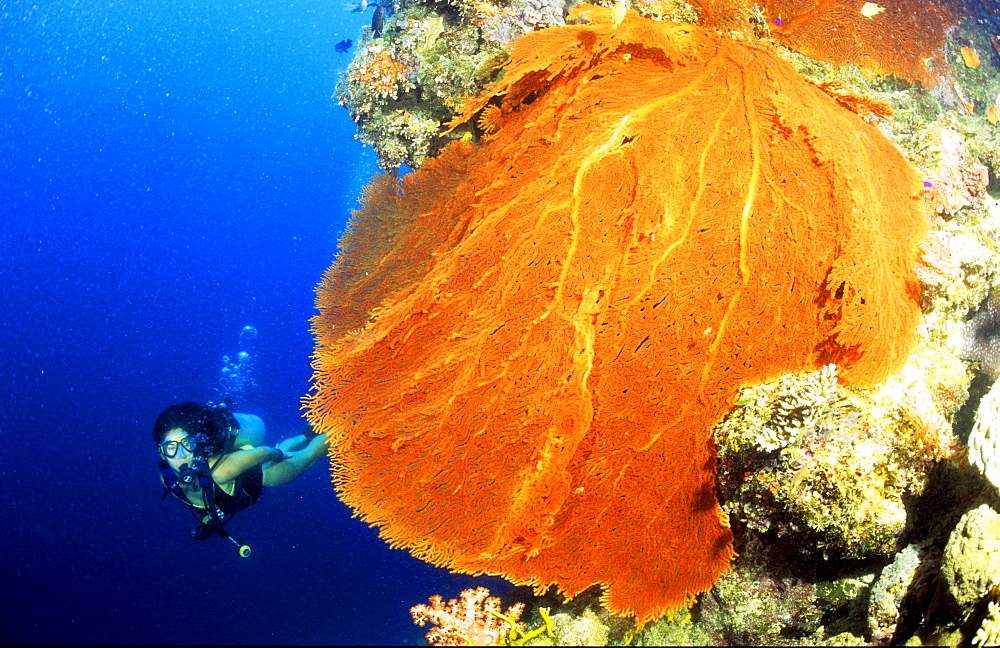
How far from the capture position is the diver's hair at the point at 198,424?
23.7ft

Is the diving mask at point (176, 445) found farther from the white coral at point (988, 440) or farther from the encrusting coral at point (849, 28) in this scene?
the white coral at point (988, 440)

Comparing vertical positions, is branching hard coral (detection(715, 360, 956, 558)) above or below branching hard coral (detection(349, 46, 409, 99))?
below

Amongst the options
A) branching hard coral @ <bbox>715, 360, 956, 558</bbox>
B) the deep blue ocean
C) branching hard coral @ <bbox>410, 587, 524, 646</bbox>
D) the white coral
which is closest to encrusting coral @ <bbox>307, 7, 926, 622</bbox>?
branching hard coral @ <bbox>715, 360, 956, 558</bbox>

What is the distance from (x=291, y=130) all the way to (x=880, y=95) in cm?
12931

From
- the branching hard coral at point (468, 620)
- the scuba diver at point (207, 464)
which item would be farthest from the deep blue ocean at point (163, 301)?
the branching hard coral at point (468, 620)

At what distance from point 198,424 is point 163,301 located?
11102 cm

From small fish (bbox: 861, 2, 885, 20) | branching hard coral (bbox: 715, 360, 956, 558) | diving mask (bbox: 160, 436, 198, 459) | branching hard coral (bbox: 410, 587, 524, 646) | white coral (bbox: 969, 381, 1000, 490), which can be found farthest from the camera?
diving mask (bbox: 160, 436, 198, 459)

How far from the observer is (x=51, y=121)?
355ft

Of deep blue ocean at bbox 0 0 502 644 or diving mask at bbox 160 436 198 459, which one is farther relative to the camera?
deep blue ocean at bbox 0 0 502 644

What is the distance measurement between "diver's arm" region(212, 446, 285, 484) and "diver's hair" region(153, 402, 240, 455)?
0.69 ft

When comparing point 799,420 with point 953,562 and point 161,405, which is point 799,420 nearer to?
point 953,562

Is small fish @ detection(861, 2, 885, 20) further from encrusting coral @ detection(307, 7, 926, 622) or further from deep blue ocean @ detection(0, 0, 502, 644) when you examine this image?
deep blue ocean @ detection(0, 0, 502, 644)

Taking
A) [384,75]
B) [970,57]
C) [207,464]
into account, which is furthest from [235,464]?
[970,57]

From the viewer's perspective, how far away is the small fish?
13.9 feet
